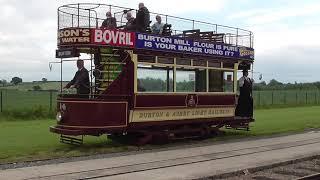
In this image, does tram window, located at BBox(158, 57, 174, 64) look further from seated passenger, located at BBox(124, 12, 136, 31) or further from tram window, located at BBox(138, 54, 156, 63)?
seated passenger, located at BBox(124, 12, 136, 31)

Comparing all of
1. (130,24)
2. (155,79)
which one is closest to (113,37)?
(130,24)

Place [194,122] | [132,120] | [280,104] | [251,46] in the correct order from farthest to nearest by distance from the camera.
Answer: [280,104]
[251,46]
[194,122]
[132,120]

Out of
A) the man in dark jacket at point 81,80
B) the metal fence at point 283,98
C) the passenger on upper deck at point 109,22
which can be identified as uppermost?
the passenger on upper deck at point 109,22

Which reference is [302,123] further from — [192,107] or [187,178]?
[187,178]

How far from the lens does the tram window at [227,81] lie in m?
20.2

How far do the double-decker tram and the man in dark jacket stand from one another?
0.10 metres

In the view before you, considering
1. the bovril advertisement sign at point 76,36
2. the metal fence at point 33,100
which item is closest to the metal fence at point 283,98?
the metal fence at point 33,100

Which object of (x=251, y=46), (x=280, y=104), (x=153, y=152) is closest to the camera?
(x=153, y=152)

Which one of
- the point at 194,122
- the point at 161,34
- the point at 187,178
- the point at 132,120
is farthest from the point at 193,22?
the point at 187,178

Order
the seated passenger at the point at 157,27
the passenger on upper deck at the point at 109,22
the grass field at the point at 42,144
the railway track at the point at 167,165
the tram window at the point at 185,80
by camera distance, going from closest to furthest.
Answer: the railway track at the point at 167,165, the grass field at the point at 42,144, the passenger on upper deck at the point at 109,22, the seated passenger at the point at 157,27, the tram window at the point at 185,80

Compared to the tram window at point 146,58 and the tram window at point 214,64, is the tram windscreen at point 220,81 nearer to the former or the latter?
the tram window at point 214,64

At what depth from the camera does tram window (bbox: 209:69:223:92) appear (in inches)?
763

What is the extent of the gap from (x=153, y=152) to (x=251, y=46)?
8.23 meters

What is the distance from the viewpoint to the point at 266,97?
54.4 meters
